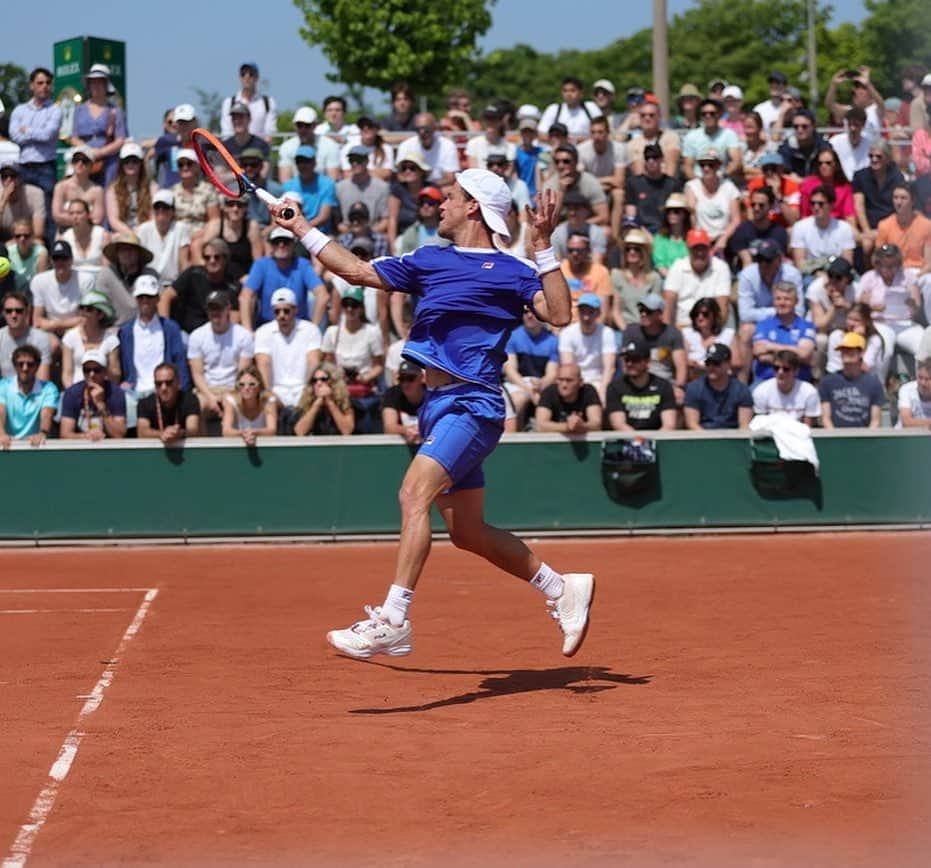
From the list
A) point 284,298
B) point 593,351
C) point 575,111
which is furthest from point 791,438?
point 575,111

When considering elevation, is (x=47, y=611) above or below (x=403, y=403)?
below

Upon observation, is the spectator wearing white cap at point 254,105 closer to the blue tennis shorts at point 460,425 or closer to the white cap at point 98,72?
the white cap at point 98,72

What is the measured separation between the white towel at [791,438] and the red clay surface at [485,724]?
1968 millimetres

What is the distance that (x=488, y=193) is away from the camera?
7.44m

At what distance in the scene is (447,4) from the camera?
3284cm

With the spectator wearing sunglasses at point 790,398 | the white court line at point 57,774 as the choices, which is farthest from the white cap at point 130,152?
the white court line at point 57,774

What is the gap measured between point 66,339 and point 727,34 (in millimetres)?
56463

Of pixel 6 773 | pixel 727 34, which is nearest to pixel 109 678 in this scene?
pixel 6 773

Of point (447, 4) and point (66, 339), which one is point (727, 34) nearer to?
point (447, 4)

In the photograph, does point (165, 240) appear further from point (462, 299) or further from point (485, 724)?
point (485, 724)

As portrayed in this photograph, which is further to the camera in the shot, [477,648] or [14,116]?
[14,116]

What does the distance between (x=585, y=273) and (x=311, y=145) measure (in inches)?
146

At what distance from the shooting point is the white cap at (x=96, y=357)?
45.0 feet

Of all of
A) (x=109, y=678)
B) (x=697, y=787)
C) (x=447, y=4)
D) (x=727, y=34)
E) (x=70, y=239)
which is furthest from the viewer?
(x=727, y=34)
